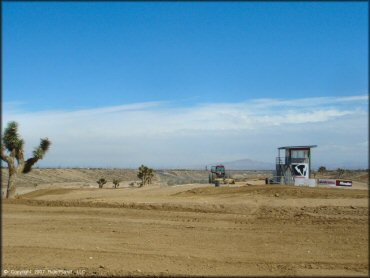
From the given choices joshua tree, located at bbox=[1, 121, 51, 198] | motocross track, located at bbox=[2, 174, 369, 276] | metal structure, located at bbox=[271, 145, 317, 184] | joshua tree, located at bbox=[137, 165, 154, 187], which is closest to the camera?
motocross track, located at bbox=[2, 174, 369, 276]

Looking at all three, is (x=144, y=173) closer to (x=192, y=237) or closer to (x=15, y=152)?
(x=15, y=152)

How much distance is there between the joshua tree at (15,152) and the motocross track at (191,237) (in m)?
5.70

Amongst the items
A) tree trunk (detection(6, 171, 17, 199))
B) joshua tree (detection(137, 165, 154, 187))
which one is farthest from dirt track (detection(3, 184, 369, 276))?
joshua tree (detection(137, 165, 154, 187))

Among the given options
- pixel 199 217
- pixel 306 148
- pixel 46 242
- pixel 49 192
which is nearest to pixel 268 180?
pixel 306 148

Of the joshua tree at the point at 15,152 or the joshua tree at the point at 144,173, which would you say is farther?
the joshua tree at the point at 144,173

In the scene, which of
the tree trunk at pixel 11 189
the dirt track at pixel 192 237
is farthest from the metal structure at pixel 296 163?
the tree trunk at pixel 11 189

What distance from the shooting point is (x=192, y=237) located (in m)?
14.8

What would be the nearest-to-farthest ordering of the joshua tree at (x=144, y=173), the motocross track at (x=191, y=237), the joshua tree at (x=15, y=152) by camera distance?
the motocross track at (x=191, y=237) → the joshua tree at (x=15, y=152) → the joshua tree at (x=144, y=173)

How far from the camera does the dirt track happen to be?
10.6 meters

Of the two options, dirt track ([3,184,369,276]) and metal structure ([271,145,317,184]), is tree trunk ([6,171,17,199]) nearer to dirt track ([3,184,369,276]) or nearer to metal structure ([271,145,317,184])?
dirt track ([3,184,369,276])

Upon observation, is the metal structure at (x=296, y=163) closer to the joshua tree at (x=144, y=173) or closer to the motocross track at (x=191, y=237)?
the motocross track at (x=191, y=237)

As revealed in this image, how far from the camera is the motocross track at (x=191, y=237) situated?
1048 centimetres

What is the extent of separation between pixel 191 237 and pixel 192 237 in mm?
32

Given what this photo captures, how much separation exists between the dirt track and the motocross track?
0.09 ft
